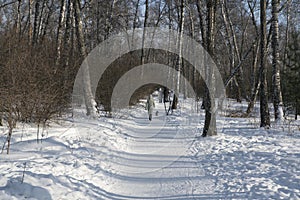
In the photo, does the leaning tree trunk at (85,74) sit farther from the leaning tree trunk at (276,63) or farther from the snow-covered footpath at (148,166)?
the leaning tree trunk at (276,63)

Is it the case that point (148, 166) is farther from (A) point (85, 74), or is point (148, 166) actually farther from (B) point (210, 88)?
(A) point (85, 74)

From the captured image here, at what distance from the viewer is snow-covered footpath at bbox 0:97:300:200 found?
175 inches

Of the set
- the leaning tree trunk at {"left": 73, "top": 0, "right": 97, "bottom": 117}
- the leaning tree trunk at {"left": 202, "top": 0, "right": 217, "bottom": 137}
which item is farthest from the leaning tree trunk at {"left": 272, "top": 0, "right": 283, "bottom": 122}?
the leaning tree trunk at {"left": 73, "top": 0, "right": 97, "bottom": 117}

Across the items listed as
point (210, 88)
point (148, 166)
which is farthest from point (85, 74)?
point (148, 166)

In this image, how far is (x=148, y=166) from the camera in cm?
625

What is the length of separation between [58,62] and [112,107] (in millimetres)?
4253

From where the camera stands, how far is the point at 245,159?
6.06m

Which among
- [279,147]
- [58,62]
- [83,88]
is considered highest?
[58,62]

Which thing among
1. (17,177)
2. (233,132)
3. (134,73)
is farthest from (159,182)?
(134,73)

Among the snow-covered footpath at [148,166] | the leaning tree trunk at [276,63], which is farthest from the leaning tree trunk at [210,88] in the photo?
the leaning tree trunk at [276,63]

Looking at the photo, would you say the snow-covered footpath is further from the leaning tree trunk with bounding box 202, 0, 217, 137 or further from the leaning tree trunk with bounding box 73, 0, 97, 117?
the leaning tree trunk with bounding box 73, 0, 97, 117

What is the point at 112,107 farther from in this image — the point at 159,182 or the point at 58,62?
the point at 159,182

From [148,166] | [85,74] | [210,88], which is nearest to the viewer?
[148,166]

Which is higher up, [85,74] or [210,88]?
[85,74]
